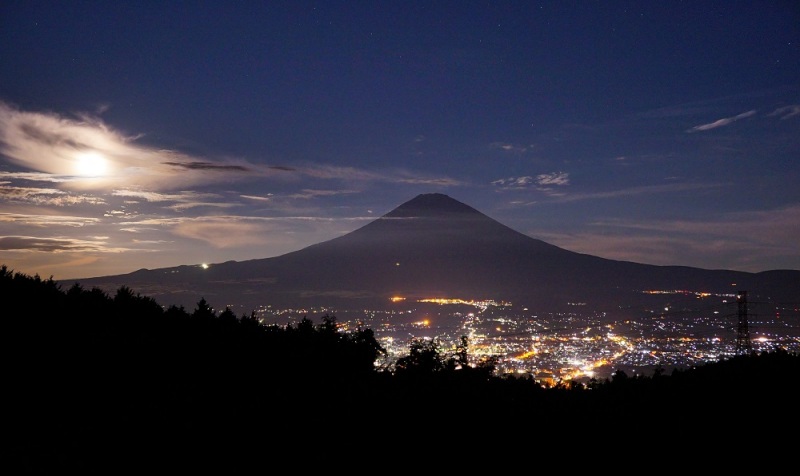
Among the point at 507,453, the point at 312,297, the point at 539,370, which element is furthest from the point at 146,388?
the point at 312,297

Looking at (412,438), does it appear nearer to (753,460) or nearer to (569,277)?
(753,460)

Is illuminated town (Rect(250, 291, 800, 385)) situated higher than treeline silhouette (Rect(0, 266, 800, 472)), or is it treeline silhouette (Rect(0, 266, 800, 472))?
treeline silhouette (Rect(0, 266, 800, 472))

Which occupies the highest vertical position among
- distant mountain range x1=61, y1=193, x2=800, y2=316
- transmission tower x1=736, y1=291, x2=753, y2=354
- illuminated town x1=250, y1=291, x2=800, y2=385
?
distant mountain range x1=61, y1=193, x2=800, y2=316

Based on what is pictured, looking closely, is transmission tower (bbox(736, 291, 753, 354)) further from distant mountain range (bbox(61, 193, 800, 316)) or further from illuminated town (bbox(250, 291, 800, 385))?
distant mountain range (bbox(61, 193, 800, 316))

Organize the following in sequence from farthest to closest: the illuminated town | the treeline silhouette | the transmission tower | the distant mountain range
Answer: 1. the distant mountain range
2. the illuminated town
3. the transmission tower
4. the treeline silhouette

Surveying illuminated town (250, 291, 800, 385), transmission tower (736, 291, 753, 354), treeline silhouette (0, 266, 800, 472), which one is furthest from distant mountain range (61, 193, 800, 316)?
treeline silhouette (0, 266, 800, 472)

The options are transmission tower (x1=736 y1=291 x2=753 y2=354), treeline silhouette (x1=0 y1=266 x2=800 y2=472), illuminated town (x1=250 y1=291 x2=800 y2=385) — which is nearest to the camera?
treeline silhouette (x1=0 y1=266 x2=800 y2=472)

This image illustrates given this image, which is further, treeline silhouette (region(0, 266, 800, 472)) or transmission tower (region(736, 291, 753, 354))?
transmission tower (region(736, 291, 753, 354))

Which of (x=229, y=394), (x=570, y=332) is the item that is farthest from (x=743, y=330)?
(x=570, y=332)

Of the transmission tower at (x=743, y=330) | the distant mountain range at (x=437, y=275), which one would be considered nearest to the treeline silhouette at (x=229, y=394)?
the transmission tower at (x=743, y=330)
